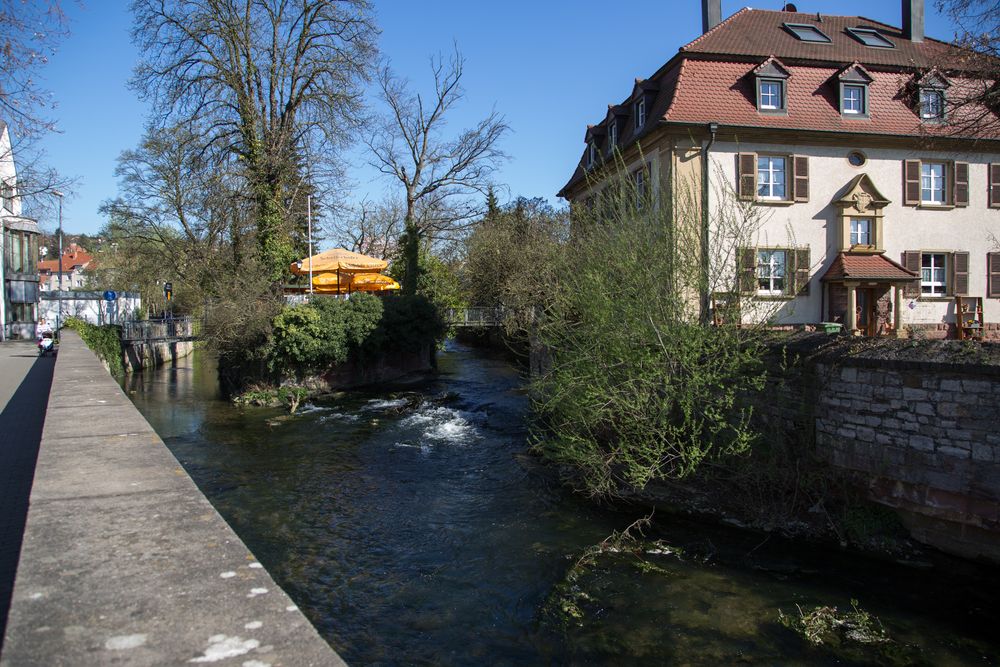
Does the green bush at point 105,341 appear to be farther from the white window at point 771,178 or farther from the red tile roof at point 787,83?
the white window at point 771,178

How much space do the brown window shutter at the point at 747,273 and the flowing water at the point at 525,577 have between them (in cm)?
341

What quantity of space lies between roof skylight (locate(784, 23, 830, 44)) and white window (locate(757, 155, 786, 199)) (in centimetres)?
580

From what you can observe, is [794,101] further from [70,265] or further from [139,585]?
[70,265]

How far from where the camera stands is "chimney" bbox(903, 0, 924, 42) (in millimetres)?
25438

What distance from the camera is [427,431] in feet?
51.6

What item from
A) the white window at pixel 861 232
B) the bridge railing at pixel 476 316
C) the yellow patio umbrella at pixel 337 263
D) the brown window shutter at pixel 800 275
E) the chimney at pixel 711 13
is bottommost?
the bridge railing at pixel 476 316

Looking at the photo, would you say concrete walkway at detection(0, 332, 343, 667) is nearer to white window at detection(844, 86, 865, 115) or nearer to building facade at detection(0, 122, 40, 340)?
white window at detection(844, 86, 865, 115)

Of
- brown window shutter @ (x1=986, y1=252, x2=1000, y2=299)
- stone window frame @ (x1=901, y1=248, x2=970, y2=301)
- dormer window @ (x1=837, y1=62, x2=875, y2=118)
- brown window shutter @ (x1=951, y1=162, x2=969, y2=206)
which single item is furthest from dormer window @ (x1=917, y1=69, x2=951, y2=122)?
brown window shutter @ (x1=986, y1=252, x2=1000, y2=299)

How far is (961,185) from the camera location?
920 inches

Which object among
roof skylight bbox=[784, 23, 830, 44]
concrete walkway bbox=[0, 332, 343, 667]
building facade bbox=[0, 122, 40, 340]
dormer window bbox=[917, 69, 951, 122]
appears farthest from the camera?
building facade bbox=[0, 122, 40, 340]

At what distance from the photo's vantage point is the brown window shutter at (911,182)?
22.9 meters

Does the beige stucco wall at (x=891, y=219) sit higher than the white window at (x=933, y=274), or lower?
higher

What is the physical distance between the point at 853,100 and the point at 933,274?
21.5 feet

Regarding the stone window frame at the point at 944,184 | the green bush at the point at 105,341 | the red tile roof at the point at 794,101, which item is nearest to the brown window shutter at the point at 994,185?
the stone window frame at the point at 944,184
